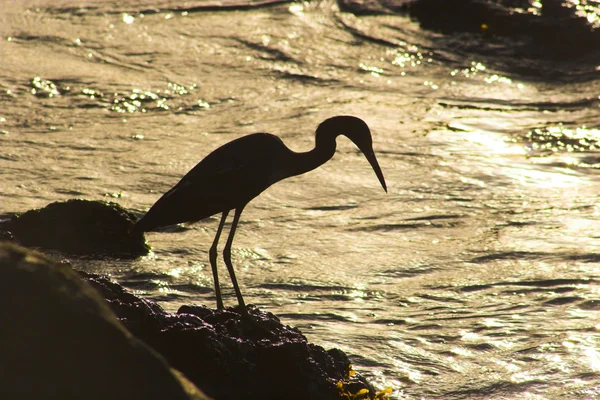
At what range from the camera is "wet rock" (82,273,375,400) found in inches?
206

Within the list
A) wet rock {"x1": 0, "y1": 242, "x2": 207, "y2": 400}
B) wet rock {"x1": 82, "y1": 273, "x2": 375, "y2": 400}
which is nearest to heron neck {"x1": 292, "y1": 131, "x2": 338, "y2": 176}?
wet rock {"x1": 82, "y1": 273, "x2": 375, "y2": 400}

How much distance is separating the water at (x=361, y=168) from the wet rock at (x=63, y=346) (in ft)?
10.9

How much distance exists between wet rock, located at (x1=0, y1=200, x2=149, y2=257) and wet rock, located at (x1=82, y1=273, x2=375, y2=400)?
2840mm

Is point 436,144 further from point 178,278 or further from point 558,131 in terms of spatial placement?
point 178,278

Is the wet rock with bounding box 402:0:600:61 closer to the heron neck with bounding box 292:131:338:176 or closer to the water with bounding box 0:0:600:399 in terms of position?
the water with bounding box 0:0:600:399

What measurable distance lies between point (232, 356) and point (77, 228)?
339 cm

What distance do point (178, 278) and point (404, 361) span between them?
2252 millimetres

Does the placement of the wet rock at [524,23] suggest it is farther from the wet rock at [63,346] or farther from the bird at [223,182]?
the wet rock at [63,346]

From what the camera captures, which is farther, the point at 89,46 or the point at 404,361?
the point at 89,46

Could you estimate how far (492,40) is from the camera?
16453 millimetres

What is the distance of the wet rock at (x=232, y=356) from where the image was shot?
5.22m

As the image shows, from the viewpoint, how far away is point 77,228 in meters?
8.29

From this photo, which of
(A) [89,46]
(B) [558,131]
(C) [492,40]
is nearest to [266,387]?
(B) [558,131]

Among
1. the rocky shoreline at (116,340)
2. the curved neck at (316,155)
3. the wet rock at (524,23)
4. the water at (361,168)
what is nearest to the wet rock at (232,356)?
the rocky shoreline at (116,340)
